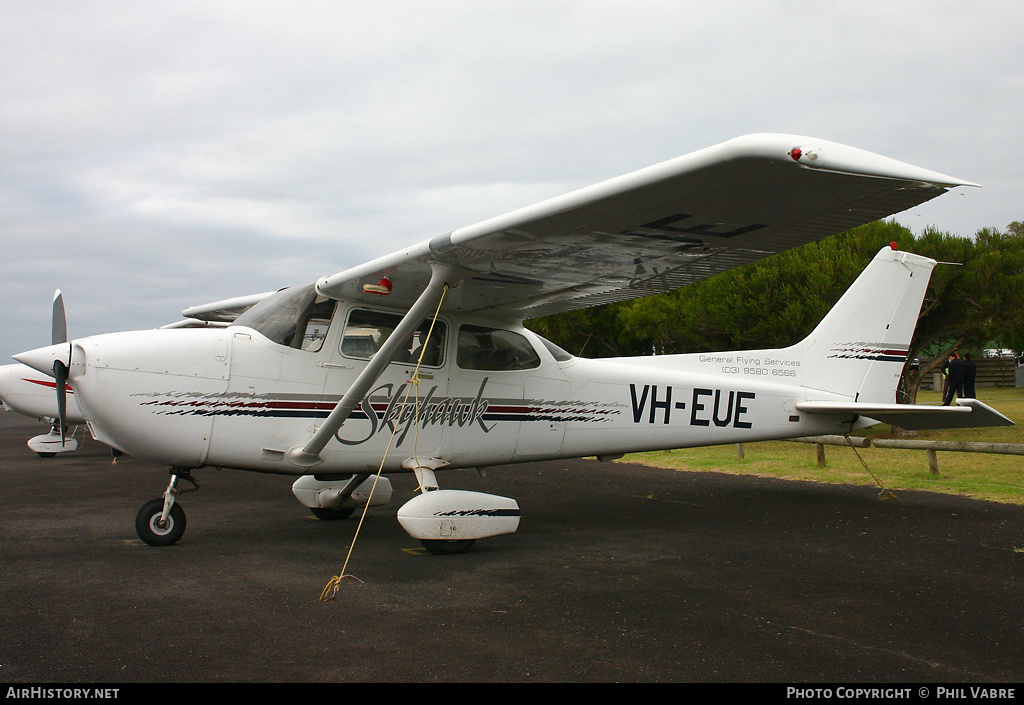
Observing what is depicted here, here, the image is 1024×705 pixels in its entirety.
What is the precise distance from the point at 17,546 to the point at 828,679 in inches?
246

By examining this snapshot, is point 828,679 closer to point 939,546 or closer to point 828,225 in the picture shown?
point 828,225

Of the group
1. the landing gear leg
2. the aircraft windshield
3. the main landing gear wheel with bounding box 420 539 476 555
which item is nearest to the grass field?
the main landing gear wheel with bounding box 420 539 476 555

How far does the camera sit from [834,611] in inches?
169

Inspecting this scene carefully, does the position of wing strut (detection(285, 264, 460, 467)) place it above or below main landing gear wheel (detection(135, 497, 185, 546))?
above

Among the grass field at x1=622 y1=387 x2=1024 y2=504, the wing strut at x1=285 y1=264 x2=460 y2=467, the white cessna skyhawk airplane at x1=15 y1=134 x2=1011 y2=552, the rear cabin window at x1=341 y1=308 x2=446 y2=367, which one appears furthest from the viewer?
the grass field at x1=622 y1=387 x2=1024 y2=504

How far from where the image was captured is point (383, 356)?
583 centimetres

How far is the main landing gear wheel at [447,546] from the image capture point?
589 cm

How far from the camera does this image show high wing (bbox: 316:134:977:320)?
365cm

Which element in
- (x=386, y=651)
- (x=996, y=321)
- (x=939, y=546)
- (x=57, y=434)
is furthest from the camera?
(x=996, y=321)

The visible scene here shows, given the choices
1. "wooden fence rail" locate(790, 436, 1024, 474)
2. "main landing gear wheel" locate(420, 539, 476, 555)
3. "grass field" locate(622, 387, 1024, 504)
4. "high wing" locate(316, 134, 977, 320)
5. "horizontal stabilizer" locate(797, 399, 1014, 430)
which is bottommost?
"grass field" locate(622, 387, 1024, 504)

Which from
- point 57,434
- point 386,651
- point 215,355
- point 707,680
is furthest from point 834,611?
point 57,434

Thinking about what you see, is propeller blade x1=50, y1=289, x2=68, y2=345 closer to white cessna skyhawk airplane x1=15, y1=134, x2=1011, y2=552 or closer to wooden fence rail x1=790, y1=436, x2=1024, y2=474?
white cessna skyhawk airplane x1=15, y1=134, x2=1011, y2=552

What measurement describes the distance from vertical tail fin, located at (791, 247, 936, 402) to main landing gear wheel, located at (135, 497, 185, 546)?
22.1 feet

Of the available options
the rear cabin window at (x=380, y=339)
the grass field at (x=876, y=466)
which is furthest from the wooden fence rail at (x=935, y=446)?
the rear cabin window at (x=380, y=339)
